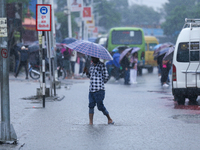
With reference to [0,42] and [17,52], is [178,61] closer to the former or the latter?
[0,42]

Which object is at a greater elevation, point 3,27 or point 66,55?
point 3,27

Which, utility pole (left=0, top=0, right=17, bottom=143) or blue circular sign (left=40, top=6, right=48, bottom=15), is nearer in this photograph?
utility pole (left=0, top=0, right=17, bottom=143)

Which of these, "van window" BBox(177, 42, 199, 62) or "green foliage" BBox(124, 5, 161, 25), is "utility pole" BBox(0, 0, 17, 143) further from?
"green foliage" BBox(124, 5, 161, 25)

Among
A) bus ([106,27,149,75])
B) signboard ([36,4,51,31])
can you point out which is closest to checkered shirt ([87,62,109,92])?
signboard ([36,4,51,31])

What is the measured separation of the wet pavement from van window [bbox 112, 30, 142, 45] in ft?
55.4

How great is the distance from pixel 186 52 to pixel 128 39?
62.2 feet

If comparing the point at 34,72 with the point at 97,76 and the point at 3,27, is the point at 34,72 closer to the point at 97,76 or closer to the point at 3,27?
the point at 97,76

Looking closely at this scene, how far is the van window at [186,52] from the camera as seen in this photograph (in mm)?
12484

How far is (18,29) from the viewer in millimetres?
26953

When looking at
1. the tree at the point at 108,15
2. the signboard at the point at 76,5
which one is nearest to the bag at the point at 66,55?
the signboard at the point at 76,5

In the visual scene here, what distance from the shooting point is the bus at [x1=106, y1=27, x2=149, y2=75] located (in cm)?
3103

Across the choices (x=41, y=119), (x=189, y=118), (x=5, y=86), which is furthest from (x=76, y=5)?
(x=5, y=86)

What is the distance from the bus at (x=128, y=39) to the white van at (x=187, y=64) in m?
18.2

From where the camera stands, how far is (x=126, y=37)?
103 feet
